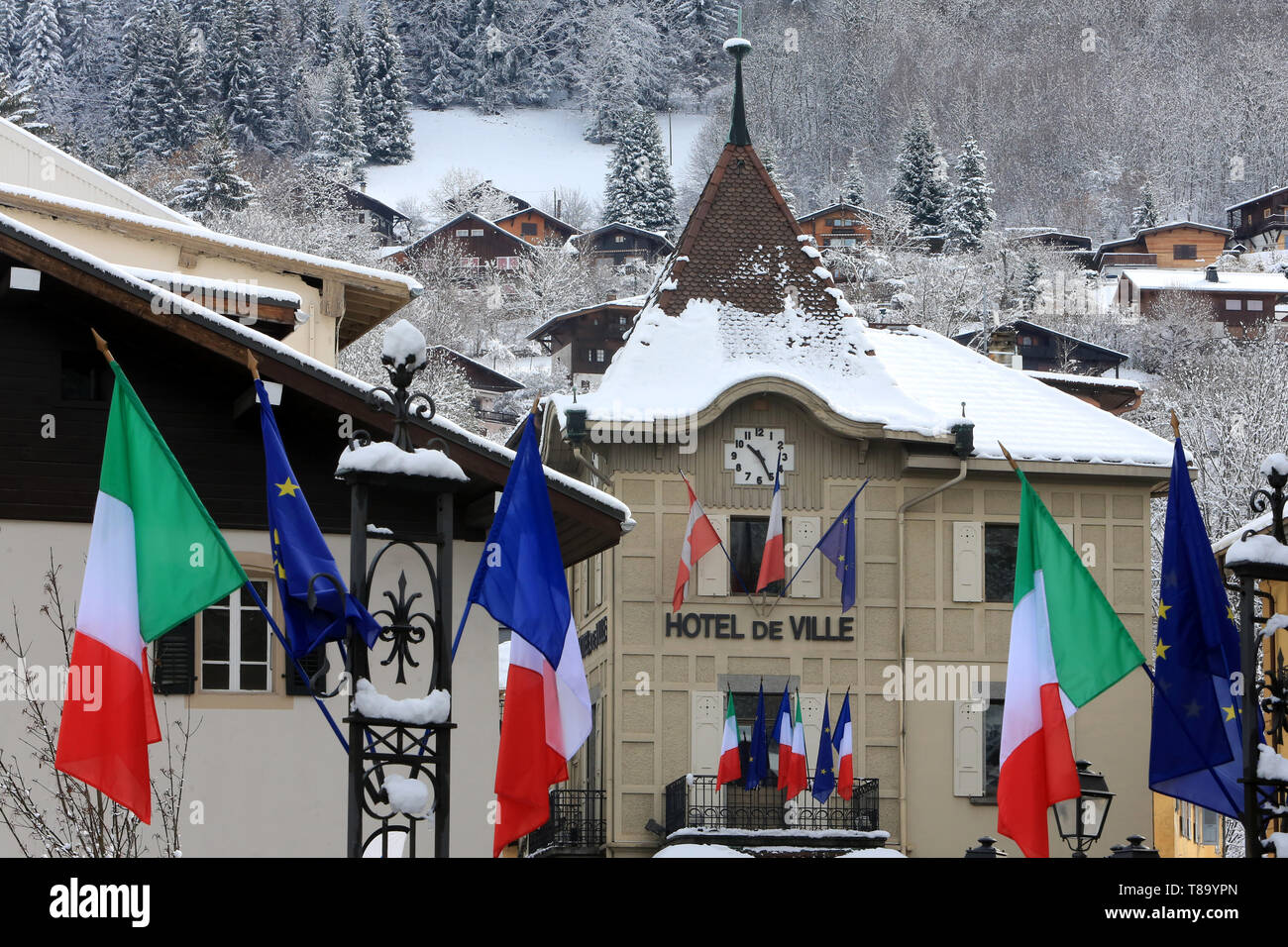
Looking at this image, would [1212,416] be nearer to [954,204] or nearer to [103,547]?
[103,547]

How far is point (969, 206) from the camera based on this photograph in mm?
123062

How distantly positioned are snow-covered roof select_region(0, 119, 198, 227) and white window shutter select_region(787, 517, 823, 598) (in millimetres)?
9352

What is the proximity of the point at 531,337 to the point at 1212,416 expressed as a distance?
4589 cm

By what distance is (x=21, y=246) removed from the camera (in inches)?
570

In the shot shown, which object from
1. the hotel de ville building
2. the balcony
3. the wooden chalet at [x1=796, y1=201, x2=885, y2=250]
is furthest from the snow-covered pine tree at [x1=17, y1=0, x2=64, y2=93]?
the balcony

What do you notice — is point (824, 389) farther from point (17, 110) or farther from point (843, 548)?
point (17, 110)

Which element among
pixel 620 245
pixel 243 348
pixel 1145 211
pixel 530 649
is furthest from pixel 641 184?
pixel 530 649

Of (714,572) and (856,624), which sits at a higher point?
(714,572)

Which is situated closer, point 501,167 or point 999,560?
point 999,560

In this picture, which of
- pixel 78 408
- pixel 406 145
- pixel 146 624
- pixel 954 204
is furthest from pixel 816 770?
pixel 406 145

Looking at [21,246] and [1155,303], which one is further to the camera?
[1155,303]

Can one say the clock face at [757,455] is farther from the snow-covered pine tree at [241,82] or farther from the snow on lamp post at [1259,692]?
the snow-covered pine tree at [241,82]

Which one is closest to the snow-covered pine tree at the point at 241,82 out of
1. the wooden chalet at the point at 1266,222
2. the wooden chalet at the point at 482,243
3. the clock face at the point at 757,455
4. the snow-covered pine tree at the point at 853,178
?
the snow-covered pine tree at the point at 853,178

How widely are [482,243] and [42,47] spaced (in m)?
79.5
